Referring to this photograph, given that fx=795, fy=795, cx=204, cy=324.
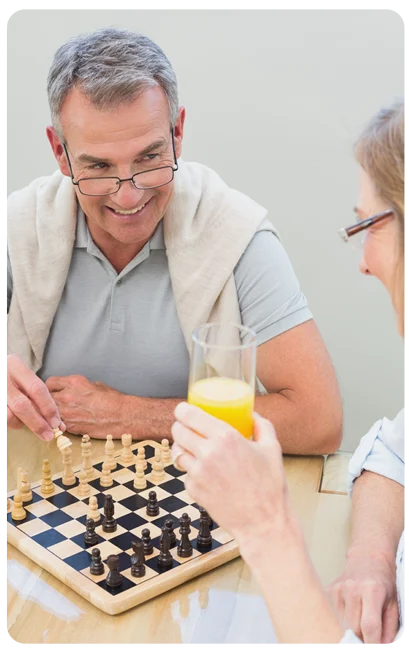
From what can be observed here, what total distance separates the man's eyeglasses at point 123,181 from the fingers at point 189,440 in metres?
0.92

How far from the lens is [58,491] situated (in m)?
1.65

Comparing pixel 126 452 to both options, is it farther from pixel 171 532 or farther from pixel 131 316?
pixel 131 316

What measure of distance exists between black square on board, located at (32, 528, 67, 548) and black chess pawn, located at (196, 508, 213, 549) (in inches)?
Result: 9.9

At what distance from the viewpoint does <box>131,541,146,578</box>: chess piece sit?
136 cm

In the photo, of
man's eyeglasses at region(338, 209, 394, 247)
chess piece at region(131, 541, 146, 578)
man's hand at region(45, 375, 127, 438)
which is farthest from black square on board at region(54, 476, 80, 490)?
man's eyeglasses at region(338, 209, 394, 247)

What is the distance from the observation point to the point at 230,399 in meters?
1.21

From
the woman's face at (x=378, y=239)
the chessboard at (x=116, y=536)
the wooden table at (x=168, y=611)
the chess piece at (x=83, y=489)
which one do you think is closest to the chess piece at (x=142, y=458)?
the chessboard at (x=116, y=536)

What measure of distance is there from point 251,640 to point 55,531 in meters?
0.45

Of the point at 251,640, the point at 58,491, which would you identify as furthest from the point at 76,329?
the point at 251,640

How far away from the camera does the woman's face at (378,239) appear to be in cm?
118

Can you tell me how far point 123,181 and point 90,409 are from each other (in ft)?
1.80

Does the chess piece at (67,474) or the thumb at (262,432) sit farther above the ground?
the thumb at (262,432)

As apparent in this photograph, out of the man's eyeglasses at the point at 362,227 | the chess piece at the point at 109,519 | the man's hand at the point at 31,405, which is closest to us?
the man's eyeglasses at the point at 362,227

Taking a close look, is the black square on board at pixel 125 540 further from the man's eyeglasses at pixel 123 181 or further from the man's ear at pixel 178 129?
the man's ear at pixel 178 129
